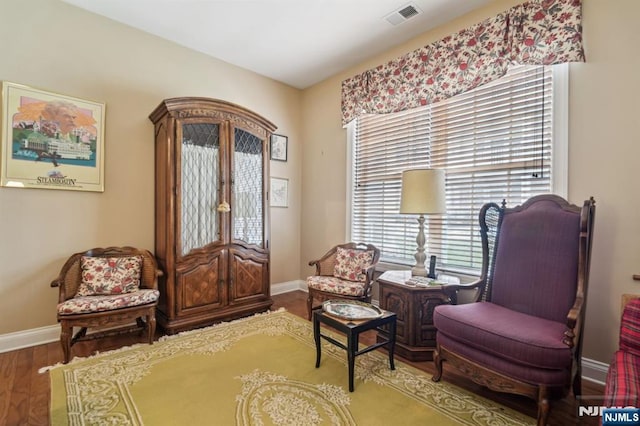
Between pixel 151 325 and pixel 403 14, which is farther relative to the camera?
pixel 403 14

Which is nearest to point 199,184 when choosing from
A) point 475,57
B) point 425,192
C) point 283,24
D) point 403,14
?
point 283,24

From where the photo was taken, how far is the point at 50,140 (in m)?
2.65

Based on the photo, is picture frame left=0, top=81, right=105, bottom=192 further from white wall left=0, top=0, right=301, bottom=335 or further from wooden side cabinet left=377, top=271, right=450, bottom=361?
wooden side cabinet left=377, top=271, right=450, bottom=361

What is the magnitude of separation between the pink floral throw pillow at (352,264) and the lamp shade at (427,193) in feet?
2.94

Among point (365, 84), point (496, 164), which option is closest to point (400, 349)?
point (496, 164)

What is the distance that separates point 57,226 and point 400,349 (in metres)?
3.21

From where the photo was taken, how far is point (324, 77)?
13.7 feet

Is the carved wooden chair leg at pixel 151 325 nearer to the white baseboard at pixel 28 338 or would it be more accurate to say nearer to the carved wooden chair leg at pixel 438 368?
the white baseboard at pixel 28 338

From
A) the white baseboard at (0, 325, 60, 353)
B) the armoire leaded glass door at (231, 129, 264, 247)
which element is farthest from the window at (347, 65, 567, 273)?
the white baseboard at (0, 325, 60, 353)

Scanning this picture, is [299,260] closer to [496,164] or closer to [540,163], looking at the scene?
[496,164]

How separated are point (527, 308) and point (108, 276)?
3.38 metres

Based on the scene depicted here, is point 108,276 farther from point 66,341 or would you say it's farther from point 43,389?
point 43,389

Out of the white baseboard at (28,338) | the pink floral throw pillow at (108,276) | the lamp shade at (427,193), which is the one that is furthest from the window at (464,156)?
the white baseboard at (28,338)

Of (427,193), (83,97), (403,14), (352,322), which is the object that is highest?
(403,14)
